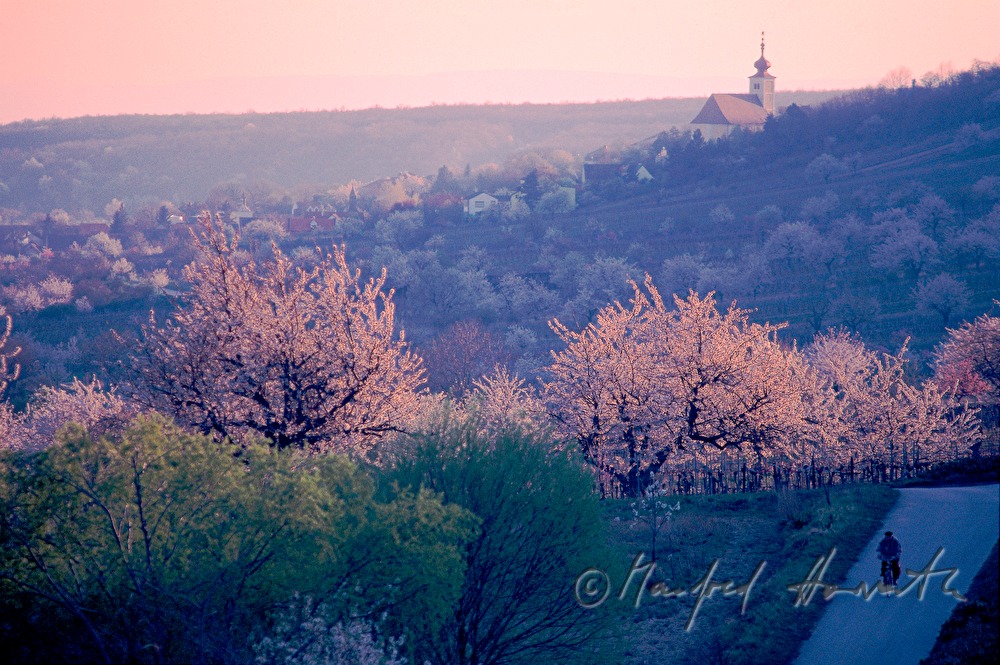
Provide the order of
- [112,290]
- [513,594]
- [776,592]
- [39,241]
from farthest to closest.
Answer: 1. [39,241]
2. [112,290]
3. [776,592]
4. [513,594]

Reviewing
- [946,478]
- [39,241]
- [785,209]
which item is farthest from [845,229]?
[39,241]

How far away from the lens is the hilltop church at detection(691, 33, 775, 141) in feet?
472

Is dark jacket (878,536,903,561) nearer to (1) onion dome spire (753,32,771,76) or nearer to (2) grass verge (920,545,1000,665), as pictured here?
(2) grass verge (920,545,1000,665)

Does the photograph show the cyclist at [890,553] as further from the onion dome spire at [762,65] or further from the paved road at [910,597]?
the onion dome spire at [762,65]

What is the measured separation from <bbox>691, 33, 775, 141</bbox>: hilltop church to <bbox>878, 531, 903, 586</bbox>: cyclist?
13014 cm

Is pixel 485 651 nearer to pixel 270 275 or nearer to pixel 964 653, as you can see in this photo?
pixel 964 653

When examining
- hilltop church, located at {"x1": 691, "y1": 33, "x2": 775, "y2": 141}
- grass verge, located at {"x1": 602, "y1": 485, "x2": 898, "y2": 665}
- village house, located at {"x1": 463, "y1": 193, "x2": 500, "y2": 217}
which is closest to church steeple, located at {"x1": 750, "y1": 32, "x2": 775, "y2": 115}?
hilltop church, located at {"x1": 691, "y1": 33, "x2": 775, "y2": 141}

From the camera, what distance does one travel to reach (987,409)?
143ft

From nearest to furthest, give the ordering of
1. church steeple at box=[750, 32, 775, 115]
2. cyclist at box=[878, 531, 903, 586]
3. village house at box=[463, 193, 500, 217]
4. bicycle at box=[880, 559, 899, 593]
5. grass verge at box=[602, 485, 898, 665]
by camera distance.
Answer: cyclist at box=[878, 531, 903, 586], bicycle at box=[880, 559, 899, 593], grass verge at box=[602, 485, 898, 665], village house at box=[463, 193, 500, 217], church steeple at box=[750, 32, 775, 115]

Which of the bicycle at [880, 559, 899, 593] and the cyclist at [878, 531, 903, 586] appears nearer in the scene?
the cyclist at [878, 531, 903, 586]

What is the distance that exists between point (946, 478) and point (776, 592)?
916 cm

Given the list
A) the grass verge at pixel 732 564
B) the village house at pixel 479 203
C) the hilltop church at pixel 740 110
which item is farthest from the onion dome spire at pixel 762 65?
the grass verge at pixel 732 564

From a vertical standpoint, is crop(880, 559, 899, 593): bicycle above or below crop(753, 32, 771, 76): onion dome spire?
below

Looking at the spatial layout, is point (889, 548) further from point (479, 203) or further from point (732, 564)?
point (479, 203)
